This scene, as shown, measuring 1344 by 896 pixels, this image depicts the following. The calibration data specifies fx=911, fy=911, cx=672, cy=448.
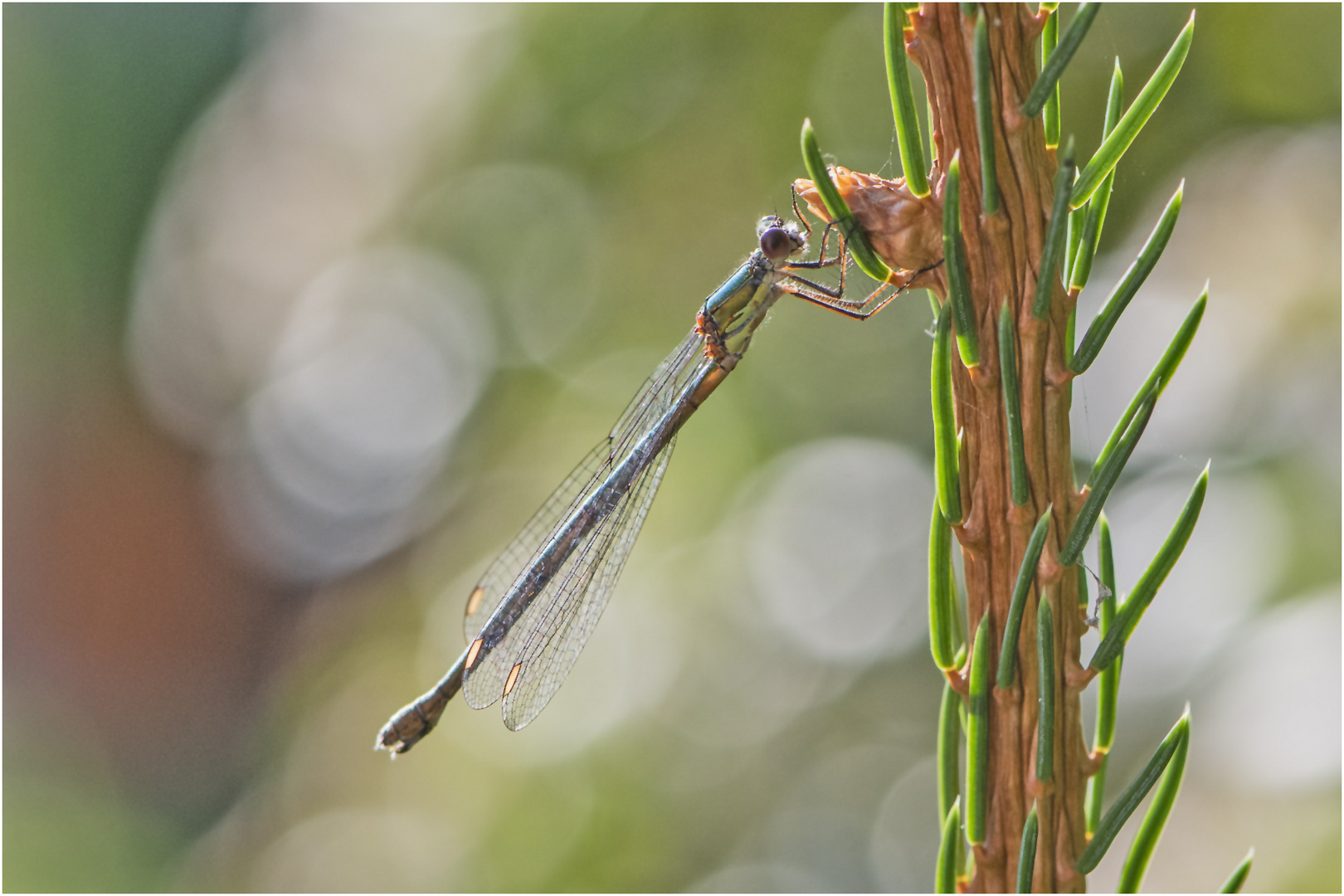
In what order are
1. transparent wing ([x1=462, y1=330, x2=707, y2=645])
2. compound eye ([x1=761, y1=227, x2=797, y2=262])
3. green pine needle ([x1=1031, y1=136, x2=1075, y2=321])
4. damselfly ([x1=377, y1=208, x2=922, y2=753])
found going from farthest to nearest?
transparent wing ([x1=462, y1=330, x2=707, y2=645]) < damselfly ([x1=377, y1=208, x2=922, y2=753]) < compound eye ([x1=761, y1=227, x2=797, y2=262]) < green pine needle ([x1=1031, y1=136, x2=1075, y2=321])

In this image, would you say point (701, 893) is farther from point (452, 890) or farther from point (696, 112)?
point (696, 112)

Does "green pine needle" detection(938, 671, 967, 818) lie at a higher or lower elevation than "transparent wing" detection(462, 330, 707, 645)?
lower

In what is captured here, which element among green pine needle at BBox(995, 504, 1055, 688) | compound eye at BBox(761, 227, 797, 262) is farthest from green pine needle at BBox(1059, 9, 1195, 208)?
compound eye at BBox(761, 227, 797, 262)

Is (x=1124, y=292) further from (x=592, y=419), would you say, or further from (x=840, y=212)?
(x=592, y=419)

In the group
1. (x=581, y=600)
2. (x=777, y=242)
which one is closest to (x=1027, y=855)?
(x=777, y=242)

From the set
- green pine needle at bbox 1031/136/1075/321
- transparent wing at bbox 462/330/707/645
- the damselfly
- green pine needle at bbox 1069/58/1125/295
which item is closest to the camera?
green pine needle at bbox 1031/136/1075/321

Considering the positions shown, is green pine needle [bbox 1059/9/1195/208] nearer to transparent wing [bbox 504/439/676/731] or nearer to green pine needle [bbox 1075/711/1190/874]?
green pine needle [bbox 1075/711/1190/874]

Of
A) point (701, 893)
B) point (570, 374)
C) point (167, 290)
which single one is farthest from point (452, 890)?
point (167, 290)
